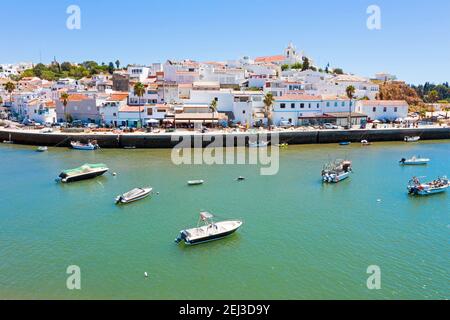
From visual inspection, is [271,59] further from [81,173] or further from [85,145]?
[81,173]

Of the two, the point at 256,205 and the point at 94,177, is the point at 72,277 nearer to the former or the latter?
the point at 256,205

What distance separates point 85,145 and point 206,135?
1437 centimetres

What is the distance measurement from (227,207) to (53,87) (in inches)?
2707

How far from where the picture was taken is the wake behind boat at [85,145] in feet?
160

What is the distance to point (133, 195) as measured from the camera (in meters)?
28.4

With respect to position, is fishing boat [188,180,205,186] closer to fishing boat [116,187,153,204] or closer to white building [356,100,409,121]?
fishing boat [116,187,153,204]

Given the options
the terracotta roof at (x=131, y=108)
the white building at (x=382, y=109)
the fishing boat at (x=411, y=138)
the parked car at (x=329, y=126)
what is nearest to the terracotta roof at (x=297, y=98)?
the parked car at (x=329, y=126)

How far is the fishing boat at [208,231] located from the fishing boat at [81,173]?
1518cm

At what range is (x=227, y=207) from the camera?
2656 centimetres

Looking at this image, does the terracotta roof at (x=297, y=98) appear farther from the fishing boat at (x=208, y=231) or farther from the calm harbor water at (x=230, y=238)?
the fishing boat at (x=208, y=231)

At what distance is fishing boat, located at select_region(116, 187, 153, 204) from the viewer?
2786 centimetres

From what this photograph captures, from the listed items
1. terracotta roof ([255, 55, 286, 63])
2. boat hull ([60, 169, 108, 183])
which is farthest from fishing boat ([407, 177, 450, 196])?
terracotta roof ([255, 55, 286, 63])

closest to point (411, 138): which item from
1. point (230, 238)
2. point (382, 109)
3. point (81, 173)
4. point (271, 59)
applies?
point (382, 109)
